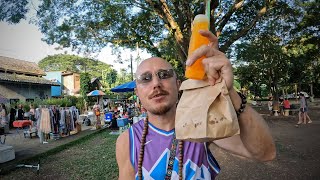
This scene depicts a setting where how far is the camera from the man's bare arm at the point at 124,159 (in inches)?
73.0

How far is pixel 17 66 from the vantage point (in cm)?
2872

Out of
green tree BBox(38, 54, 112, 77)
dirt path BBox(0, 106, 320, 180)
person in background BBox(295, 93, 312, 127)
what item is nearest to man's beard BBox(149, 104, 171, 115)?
dirt path BBox(0, 106, 320, 180)

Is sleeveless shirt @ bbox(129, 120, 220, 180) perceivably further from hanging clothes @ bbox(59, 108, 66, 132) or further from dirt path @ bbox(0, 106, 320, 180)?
hanging clothes @ bbox(59, 108, 66, 132)

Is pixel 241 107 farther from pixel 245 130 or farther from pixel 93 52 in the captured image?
pixel 93 52

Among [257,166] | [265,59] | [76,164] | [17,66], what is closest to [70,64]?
[17,66]

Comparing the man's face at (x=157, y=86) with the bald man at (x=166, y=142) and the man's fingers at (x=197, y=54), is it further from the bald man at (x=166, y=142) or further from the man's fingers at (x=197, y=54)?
the man's fingers at (x=197, y=54)

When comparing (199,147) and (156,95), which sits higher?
(156,95)

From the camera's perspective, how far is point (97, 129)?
646 inches

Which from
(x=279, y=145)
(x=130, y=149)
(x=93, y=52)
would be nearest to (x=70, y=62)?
(x=93, y=52)

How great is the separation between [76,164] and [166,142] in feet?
23.4

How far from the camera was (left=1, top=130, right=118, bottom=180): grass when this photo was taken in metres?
6.97

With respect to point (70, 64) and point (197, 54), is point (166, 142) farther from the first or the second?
point (70, 64)

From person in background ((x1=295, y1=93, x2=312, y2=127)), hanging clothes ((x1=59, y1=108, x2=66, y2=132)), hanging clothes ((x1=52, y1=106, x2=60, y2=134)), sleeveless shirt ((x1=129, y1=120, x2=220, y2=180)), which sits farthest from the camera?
person in background ((x1=295, y1=93, x2=312, y2=127))

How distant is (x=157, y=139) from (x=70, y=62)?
289ft
